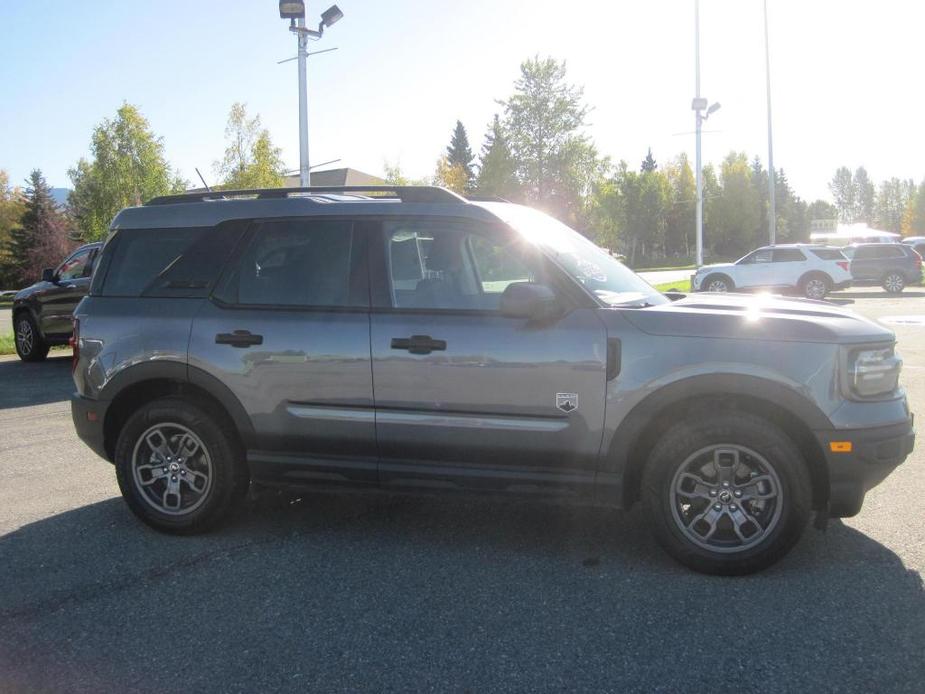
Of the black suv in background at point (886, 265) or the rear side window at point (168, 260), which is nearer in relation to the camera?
the rear side window at point (168, 260)

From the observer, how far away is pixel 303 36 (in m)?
17.3

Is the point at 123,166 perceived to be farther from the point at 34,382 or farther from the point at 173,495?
the point at 173,495

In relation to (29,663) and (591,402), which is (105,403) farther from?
(591,402)

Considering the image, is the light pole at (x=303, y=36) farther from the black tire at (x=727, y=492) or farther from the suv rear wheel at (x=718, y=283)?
the black tire at (x=727, y=492)

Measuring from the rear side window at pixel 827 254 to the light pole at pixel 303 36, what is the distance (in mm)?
14821

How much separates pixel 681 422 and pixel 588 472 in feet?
1.70

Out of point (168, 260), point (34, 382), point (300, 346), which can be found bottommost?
point (34, 382)

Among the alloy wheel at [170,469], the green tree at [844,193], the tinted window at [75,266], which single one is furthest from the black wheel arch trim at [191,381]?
the green tree at [844,193]

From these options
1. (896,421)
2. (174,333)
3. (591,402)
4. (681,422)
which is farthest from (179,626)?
(896,421)

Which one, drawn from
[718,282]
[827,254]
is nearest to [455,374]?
[718,282]

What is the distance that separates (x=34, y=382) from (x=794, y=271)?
19980 millimetres

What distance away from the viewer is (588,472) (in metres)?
3.99

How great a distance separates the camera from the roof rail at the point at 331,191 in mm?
4469

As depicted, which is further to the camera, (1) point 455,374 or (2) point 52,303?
(2) point 52,303
